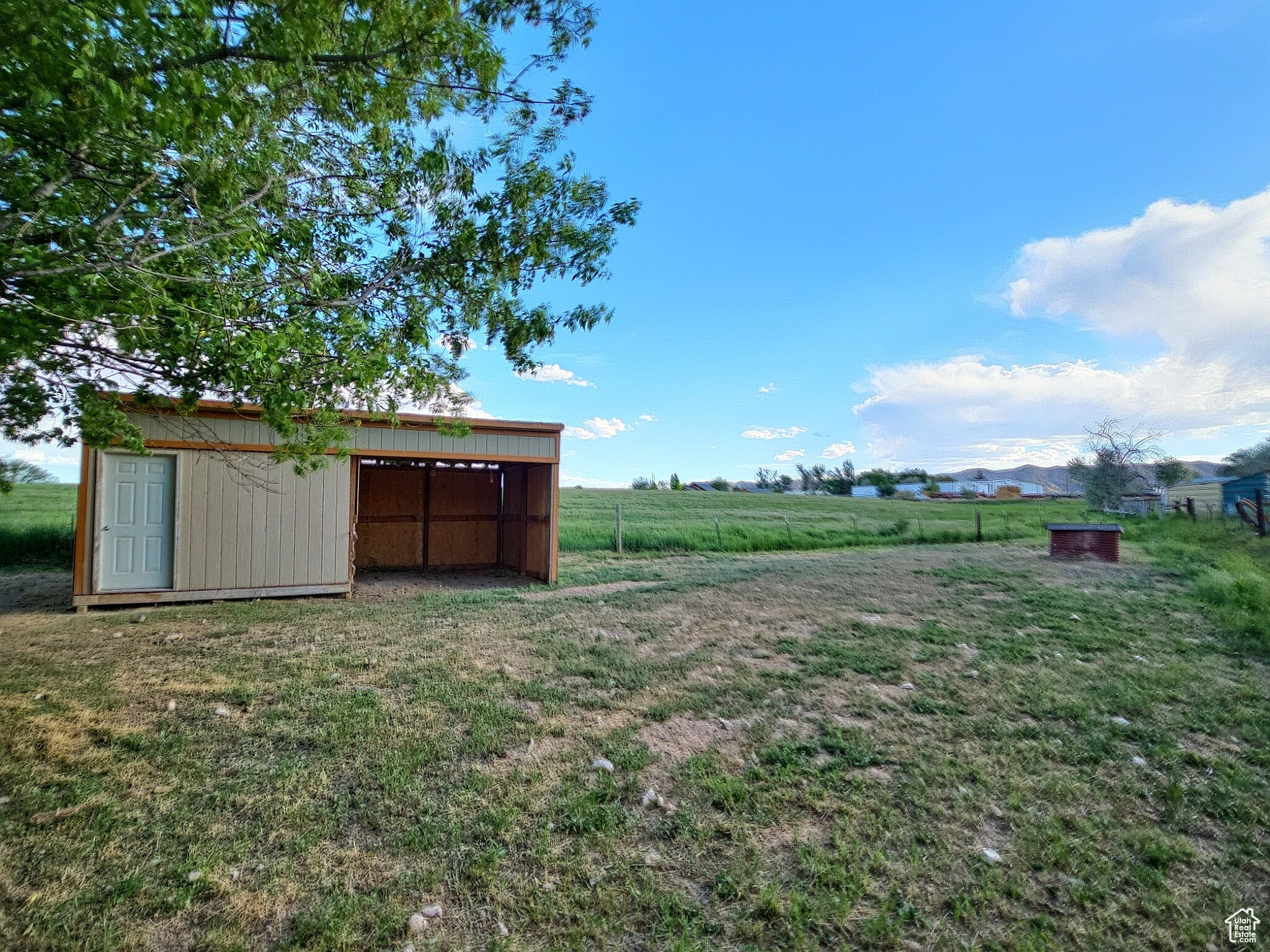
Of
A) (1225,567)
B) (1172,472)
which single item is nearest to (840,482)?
(1172,472)

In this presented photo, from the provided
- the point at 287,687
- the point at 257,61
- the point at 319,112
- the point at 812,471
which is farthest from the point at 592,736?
the point at 812,471

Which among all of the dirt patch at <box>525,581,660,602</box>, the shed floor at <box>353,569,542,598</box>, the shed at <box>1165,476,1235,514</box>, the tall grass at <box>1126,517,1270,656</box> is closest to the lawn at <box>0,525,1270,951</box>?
the tall grass at <box>1126,517,1270,656</box>

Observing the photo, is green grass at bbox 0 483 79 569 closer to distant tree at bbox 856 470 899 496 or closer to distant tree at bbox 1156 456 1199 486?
distant tree at bbox 1156 456 1199 486

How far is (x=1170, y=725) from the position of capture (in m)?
3.72

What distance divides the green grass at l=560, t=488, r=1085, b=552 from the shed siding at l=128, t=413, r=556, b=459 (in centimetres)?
579

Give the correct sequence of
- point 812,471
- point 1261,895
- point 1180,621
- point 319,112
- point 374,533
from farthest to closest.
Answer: point 812,471
point 374,533
point 1180,621
point 319,112
point 1261,895

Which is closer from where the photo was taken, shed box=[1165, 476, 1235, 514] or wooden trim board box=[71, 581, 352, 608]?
wooden trim board box=[71, 581, 352, 608]

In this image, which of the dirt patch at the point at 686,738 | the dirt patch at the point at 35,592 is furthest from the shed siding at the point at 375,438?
the dirt patch at the point at 686,738

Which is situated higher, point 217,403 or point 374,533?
point 217,403

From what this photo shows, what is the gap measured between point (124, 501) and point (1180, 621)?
1322 cm

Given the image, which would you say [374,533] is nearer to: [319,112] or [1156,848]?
[319,112]

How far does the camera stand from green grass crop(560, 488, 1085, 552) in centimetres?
1579

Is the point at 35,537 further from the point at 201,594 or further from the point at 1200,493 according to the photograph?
the point at 1200,493

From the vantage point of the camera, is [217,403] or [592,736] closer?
[592,736]
